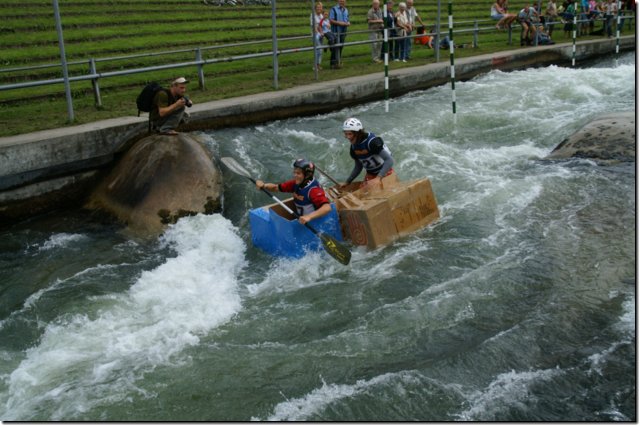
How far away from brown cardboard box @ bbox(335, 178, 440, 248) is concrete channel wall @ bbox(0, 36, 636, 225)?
11.6 feet

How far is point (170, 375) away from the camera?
18.9 feet

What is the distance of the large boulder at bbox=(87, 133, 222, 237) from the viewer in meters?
9.03

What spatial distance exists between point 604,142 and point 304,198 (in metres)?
5.12

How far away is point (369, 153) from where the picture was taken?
879 cm

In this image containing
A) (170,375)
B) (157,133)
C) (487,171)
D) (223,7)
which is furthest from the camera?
(223,7)

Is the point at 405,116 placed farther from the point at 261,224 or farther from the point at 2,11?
the point at 2,11

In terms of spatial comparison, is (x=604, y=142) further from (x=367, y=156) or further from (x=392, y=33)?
(x=392, y=33)

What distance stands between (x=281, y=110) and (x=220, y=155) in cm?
236

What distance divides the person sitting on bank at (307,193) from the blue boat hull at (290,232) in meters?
0.14

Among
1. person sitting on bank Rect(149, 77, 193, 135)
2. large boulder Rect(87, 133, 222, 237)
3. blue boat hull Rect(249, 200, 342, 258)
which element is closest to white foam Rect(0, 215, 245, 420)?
blue boat hull Rect(249, 200, 342, 258)

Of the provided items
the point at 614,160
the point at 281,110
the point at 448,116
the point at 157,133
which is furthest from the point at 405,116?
the point at 157,133

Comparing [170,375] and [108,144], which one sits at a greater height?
[108,144]

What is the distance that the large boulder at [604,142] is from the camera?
10.4 metres

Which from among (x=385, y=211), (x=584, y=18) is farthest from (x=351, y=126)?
(x=584, y=18)
